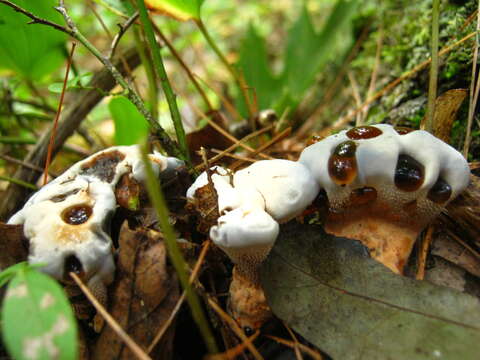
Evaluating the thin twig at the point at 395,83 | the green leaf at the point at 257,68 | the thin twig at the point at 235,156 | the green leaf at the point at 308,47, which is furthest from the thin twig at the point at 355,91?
the thin twig at the point at 235,156

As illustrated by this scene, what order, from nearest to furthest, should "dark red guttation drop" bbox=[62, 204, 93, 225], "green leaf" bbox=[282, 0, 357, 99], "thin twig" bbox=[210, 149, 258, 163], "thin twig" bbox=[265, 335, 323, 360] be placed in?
"thin twig" bbox=[265, 335, 323, 360]
"dark red guttation drop" bbox=[62, 204, 93, 225]
"thin twig" bbox=[210, 149, 258, 163]
"green leaf" bbox=[282, 0, 357, 99]

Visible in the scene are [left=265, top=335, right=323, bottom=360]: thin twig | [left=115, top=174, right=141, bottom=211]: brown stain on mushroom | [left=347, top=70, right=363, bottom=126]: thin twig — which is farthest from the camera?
[left=347, top=70, right=363, bottom=126]: thin twig

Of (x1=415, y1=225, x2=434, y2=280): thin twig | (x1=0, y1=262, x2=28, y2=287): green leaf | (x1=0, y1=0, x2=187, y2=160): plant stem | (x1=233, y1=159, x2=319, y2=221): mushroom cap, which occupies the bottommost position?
(x1=415, y1=225, x2=434, y2=280): thin twig

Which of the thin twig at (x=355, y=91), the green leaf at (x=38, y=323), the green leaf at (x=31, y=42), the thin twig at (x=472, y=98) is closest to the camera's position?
the green leaf at (x=38, y=323)

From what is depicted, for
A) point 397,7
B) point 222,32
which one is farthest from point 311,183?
point 222,32

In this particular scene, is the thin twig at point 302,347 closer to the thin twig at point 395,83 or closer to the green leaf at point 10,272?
the green leaf at point 10,272

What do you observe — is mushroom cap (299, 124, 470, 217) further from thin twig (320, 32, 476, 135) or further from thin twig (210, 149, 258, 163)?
thin twig (320, 32, 476, 135)

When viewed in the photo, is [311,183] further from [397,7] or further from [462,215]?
[397,7]

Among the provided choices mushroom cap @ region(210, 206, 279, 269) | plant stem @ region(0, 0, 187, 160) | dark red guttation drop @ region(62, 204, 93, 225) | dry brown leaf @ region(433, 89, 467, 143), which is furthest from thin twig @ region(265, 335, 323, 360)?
Answer: dry brown leaf @ region(433, 89, 467, 143)
